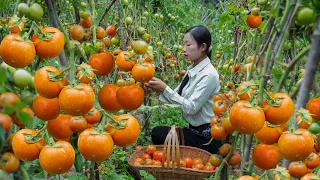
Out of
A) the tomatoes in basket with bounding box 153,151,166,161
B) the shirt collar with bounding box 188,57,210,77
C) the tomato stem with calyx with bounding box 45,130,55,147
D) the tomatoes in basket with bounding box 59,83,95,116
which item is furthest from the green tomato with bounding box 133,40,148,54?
the shirt collar with bounding box 188,57,210,77

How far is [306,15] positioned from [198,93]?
94.6 inches

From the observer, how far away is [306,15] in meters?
0.72

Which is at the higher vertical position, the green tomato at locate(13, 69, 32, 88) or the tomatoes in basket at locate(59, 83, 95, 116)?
the green tomato at locate(13, 69, 32, 88)

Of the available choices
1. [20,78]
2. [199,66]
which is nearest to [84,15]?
[20,78]

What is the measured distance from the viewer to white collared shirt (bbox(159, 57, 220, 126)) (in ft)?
10.2

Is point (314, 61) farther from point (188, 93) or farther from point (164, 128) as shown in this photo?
point (164, 128)

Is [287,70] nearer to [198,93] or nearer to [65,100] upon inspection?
[65,100]

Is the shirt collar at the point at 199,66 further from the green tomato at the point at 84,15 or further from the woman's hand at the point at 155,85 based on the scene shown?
the green tomato at the point at 84,15

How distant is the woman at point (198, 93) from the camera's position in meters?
3.11

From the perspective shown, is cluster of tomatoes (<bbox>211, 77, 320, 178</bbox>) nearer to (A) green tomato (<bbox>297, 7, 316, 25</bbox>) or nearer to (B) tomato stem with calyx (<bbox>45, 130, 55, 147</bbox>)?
(A) green tomato (<bbox>297, 7, 316, 25</bbox>)

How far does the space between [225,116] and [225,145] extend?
18cm

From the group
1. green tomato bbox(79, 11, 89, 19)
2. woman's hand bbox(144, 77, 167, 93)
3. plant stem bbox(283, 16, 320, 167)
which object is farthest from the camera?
woman's hand bbox(144, 77, 167, 93)

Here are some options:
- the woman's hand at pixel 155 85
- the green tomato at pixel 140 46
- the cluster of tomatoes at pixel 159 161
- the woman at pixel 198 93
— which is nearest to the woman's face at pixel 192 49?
the woman at pixel 198 93

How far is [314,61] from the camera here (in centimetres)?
62
